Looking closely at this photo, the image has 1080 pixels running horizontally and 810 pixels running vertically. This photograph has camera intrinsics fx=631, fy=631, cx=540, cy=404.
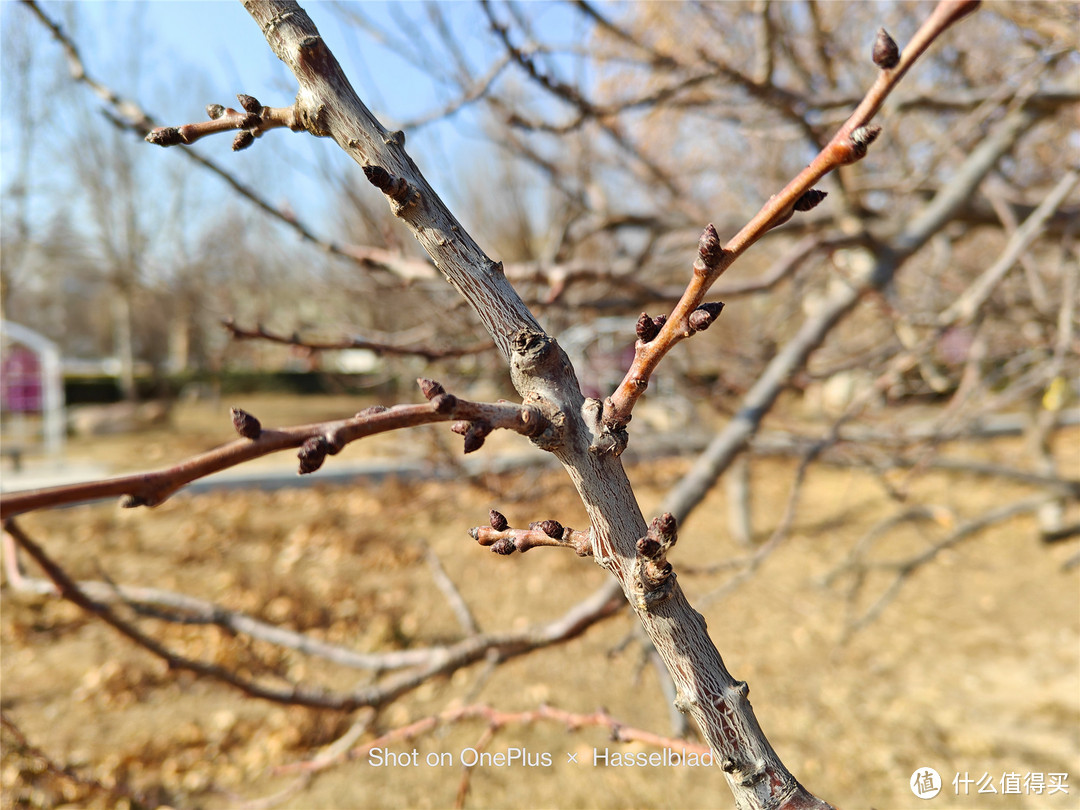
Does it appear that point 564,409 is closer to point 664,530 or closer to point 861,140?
point 664,530

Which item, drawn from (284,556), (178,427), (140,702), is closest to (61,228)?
(178,427)

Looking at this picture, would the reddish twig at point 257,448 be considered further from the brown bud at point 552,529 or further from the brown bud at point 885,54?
the brown bud at point 885,54

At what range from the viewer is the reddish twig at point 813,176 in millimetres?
440

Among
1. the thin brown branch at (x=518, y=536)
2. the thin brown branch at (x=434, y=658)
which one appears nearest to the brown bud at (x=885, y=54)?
the thin brown branch at (x=518, y=536)

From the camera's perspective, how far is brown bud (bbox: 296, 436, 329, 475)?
17.3 inches

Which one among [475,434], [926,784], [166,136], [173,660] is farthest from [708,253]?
[926,784]

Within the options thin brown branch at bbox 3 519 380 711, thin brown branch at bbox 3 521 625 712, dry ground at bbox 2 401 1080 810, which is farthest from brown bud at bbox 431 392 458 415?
dry ground at bbox 2 401 1080 810

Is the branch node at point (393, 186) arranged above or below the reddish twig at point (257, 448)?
above

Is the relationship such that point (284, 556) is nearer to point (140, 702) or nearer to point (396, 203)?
point (140, 702)

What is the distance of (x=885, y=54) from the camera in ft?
1.49

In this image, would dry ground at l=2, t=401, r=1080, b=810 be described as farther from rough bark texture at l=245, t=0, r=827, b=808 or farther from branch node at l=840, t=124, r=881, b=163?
branch node at l=840, t=124, r=881, b=163

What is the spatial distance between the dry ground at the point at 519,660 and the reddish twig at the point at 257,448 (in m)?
1.34

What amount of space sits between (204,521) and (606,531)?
22.1 feet

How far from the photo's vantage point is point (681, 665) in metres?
0.62
